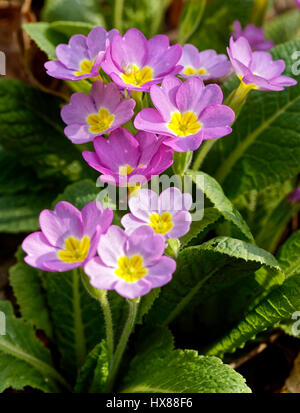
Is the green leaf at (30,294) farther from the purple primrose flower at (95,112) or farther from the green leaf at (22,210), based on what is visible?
the purple primrose flower at (95,112)

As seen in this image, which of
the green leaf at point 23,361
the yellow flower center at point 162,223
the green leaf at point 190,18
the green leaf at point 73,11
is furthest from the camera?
the green leaf at point 73,11

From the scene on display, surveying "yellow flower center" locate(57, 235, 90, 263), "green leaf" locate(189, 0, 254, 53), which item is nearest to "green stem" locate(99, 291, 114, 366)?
"yellow flower center" locate(57, 235, 90, 263)

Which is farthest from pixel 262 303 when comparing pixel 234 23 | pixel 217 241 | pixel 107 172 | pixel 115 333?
pixel 234 23

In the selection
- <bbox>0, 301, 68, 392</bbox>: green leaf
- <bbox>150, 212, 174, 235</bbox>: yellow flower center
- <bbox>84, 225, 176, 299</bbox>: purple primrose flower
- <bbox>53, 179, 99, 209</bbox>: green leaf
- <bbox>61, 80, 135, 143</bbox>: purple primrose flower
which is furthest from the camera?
<bbox>53, 179, 99, 209</bbox>: green leaf

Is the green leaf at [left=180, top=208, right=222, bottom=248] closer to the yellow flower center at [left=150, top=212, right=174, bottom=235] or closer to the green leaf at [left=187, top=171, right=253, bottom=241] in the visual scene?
the green leaf at [left=187, top=171, right=253, bottom=241]

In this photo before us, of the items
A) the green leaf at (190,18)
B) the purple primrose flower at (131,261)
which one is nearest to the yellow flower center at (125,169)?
the purple primrose flower at (131,261)

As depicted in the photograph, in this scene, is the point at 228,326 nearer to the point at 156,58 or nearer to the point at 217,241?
the point at 217,241
